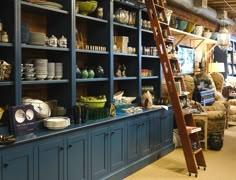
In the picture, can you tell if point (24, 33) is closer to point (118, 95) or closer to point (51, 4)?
point (51, 4)

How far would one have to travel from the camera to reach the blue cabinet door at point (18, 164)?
108 inches

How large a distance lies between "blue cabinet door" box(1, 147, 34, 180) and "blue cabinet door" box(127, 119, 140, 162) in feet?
5.96

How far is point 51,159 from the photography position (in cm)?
322

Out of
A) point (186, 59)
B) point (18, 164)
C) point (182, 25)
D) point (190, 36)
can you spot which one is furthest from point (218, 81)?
point (18, 164)

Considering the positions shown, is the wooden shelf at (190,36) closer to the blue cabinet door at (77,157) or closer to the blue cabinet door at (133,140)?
the blue cabinet door at (133,140)

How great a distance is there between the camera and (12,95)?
3.12 meters

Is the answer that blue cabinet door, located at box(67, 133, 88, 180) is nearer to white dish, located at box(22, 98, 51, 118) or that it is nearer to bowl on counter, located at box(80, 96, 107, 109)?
white dish, located at box(22, 98, 51, 118)

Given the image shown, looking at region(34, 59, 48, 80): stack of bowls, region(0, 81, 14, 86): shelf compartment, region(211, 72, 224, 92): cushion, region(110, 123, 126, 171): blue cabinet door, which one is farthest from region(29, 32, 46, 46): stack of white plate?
region(211, 72, 224, 92): cushion

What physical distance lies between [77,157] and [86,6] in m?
1.83

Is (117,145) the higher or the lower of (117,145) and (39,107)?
the lower

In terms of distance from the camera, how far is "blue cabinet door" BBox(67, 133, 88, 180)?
11.3 feet

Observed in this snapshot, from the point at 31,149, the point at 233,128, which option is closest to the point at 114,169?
the point at 31,149

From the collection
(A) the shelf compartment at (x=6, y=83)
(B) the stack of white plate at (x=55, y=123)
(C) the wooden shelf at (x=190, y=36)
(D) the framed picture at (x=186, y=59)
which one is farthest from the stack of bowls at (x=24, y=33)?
(D) the framed picture at (x=186, y=59)

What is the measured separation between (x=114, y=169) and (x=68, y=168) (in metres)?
0.95
